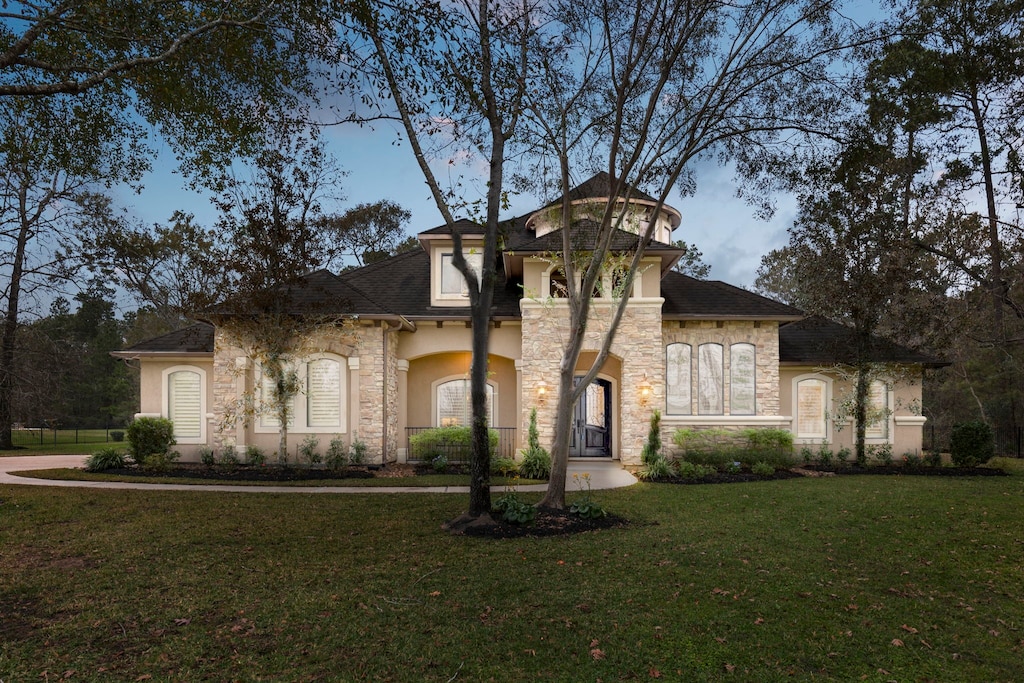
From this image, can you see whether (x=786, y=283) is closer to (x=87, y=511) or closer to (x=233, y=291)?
(x=233, y=291)

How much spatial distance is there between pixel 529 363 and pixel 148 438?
30.4 ft

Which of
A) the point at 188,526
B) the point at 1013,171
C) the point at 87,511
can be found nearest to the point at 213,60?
the point at 188,526

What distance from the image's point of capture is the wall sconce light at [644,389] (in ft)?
49.0

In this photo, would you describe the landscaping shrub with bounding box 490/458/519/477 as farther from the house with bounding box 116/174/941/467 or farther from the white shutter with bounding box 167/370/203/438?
the white shutter with bounding box 167/370/203/438

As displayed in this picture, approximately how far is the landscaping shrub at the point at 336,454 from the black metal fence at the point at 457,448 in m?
1.64

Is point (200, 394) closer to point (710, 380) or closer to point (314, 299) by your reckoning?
point (314, 299)

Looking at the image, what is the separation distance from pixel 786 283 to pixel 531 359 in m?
26.6

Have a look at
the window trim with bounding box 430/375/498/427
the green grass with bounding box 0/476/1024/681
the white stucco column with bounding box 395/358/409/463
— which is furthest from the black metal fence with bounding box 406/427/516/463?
the green grass with bounding box 0/476/1024/681

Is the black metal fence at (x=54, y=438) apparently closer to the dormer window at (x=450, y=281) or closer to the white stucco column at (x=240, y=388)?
the white stucco column at (x=240, y=388)

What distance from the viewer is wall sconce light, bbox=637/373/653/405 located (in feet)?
49.0

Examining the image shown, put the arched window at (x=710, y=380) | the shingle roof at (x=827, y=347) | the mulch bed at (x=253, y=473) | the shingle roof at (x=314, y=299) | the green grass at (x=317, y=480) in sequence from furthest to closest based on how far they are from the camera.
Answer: the arched window at (x=710, y=380), the shingle roof at (x=827, y=347), the shingle roof at (x=314, y=299), the mulch bed at (x=253, y=473), the green grass at (x=317, y=480)

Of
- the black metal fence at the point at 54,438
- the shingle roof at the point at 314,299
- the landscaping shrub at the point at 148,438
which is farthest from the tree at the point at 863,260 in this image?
the black metal fence at the point at 54,438

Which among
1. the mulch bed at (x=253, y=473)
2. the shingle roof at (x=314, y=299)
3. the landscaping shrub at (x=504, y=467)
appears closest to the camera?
the mulch bed at (x=253, y=473)

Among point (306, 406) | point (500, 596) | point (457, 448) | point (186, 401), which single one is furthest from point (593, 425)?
point (500, 596)
